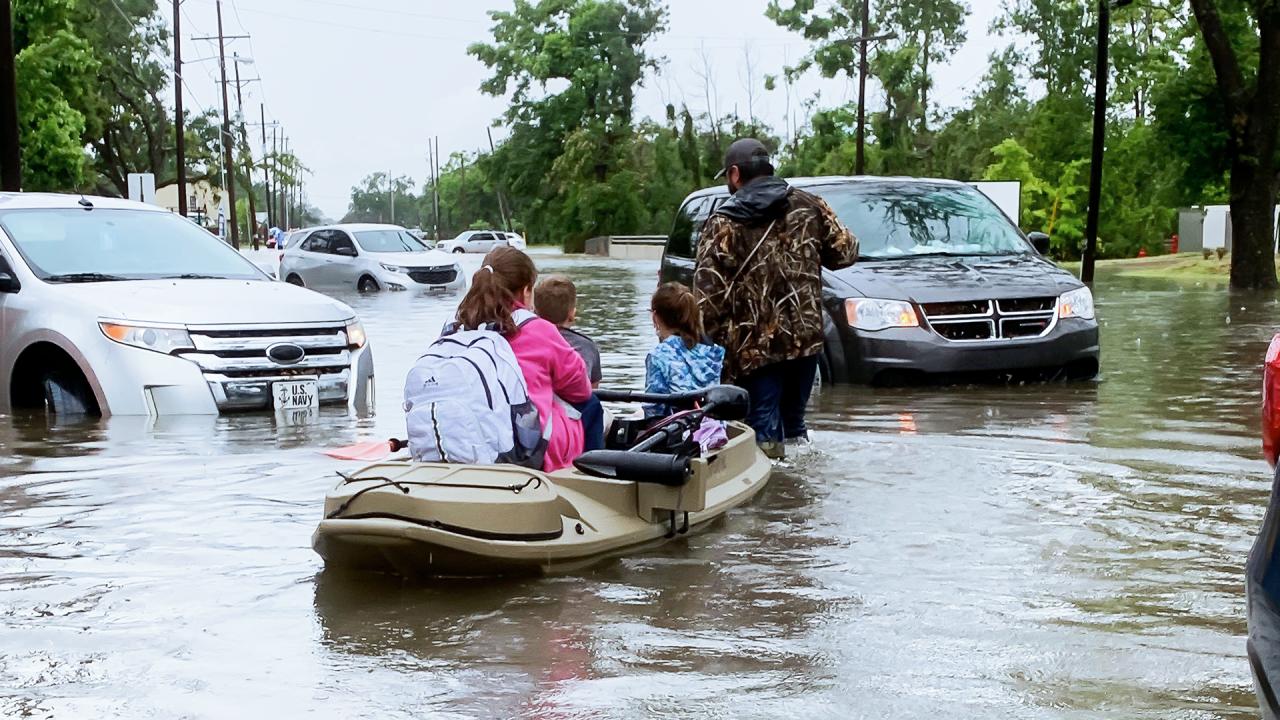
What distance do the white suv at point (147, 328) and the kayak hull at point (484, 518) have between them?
13.6 feet

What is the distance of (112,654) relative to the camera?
17.5 feet

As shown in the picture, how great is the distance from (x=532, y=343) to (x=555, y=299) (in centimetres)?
60

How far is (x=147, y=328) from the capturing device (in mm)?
10266

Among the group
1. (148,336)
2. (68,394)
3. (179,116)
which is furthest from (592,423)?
(179,116)

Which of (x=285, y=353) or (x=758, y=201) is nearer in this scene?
(x=758, y=201)

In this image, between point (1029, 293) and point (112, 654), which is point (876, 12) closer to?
point (1029, 293)

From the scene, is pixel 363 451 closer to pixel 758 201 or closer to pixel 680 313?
pixel 680 313

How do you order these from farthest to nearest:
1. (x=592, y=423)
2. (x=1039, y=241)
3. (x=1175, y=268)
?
1. (x=1175, y=268)
2. (x=1039, y=241)
3. (x=592, y=423)

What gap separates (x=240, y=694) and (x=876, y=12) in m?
76.9

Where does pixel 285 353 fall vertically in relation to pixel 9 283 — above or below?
below

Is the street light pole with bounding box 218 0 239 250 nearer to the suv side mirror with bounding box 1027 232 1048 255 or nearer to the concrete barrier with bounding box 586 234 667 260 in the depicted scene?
the concrete barrier with bounding box 586 234 667 260

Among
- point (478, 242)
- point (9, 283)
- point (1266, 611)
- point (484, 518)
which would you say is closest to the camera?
point (1266, 611)

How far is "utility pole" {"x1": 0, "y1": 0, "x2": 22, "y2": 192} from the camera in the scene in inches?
837

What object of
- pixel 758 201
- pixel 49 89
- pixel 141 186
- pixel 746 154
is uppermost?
pixel 49 89
